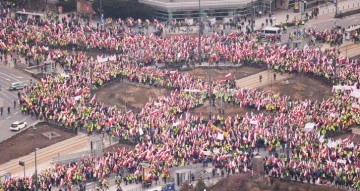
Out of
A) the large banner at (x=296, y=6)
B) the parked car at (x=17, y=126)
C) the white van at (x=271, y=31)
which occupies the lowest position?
the parked car at (x=17, y=126)

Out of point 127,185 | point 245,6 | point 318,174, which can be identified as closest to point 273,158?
point 318,174

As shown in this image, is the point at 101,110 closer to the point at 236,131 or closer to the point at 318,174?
the point at 236,131

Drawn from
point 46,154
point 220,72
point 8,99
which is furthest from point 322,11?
point 46,154

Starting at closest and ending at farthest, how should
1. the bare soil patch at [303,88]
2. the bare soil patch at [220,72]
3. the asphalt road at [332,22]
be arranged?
1. the bare soil patch at [303,88]
2. the bare soil patch at [220,72]
3. the asphalt road at [332,22]

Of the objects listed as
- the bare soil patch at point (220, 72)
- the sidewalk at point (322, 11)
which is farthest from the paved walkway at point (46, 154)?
the sidewalk at point (322, 11)

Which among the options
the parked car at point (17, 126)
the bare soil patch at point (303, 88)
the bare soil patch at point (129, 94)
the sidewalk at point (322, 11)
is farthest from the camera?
the sidewalk at point (322, 11)

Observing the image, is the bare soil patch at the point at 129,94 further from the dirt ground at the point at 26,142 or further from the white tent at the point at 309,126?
the white tent at the point at 309,126
